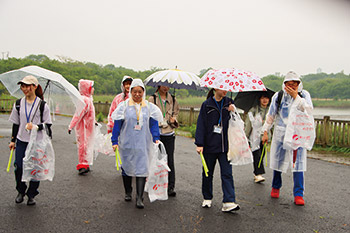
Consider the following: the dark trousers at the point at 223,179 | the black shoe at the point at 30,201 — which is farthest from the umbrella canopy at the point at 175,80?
the black shoe at the point at 30,201

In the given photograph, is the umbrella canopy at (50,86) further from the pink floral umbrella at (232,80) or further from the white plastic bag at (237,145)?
the white plastic bag at (237,145)

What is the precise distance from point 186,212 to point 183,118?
1235 cm

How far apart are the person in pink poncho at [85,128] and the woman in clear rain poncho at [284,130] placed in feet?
A: 11.5

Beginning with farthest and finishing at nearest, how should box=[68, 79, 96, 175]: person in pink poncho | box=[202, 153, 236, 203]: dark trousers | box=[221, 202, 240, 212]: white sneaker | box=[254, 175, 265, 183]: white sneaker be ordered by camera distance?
box=[68, 79, 96, 175]: person in pink poncho
box=[254, 175, 265, 183]: white sneaker
box=[202, 153, 236, 203]: dark trousers
box=[221, 202, 240, 212]: white sneaker

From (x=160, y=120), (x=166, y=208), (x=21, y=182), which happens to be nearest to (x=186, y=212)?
(x=166, y=208)

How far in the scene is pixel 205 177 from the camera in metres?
4.45

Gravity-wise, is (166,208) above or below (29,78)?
below

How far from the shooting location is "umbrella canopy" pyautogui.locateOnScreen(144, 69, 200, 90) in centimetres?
478

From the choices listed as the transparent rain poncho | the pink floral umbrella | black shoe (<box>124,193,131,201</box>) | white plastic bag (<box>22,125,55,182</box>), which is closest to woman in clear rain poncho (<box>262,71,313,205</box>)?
the pink floral umbrella

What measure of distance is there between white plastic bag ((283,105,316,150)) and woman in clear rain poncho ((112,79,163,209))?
74.5 inches

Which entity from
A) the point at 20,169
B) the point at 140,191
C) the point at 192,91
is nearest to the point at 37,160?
the point at 20,169

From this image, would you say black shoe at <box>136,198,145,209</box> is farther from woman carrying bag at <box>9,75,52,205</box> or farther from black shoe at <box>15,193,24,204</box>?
black shoe at <box>15,193,24,204</box>

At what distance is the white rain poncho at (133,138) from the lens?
4363 mm

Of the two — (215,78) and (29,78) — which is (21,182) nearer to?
(29,78)
